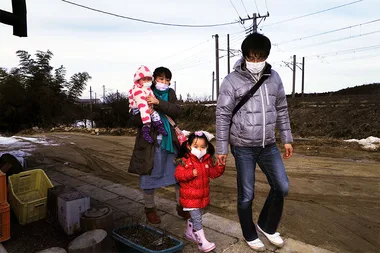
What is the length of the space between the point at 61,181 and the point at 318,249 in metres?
3.92

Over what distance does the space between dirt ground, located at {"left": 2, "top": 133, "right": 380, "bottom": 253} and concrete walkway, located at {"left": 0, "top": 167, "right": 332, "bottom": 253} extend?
29 centimetres

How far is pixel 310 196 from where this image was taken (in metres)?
4.11

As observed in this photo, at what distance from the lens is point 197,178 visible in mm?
2439

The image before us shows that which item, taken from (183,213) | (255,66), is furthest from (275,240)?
(255,66)

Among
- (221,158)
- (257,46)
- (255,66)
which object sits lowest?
(221,158)

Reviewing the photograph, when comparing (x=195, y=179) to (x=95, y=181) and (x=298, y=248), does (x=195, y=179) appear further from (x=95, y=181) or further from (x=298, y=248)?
(x=95, y=181)

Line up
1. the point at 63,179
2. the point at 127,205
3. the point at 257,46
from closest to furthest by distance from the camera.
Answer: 1. the point at 257,46
2. the point at 127,205
3. the point at 63,179

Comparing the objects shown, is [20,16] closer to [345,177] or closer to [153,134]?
[153,134]

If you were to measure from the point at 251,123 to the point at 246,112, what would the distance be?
0.09 meters

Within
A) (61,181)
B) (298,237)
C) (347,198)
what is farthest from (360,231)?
(61,181)

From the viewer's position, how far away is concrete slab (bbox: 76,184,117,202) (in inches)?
157

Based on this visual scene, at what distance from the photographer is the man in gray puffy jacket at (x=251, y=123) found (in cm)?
227

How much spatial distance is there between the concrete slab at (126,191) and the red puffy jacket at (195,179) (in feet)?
4.99

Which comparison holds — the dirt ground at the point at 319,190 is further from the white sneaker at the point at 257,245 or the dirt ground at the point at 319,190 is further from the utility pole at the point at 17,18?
the utility pole at the point at 17,18
